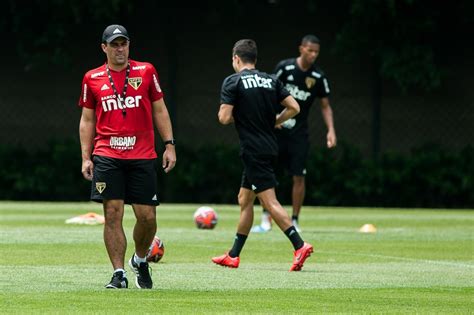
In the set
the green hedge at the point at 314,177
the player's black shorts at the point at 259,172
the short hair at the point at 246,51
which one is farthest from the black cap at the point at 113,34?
the green hedge at the point at 314,177

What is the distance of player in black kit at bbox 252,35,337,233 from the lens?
1844 cm

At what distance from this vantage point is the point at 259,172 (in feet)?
44.3

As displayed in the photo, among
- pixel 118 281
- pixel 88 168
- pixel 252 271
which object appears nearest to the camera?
pixel 118 281

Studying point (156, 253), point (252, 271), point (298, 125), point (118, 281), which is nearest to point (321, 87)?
point (298, 125)

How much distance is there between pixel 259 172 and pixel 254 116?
56cm

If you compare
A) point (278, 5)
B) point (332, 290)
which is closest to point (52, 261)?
point (332, 290)

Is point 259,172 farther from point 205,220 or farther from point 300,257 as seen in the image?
point 205,220

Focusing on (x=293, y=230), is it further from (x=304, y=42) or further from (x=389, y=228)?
(x=389, y=228)

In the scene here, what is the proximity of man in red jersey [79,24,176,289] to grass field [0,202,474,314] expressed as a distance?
46cm


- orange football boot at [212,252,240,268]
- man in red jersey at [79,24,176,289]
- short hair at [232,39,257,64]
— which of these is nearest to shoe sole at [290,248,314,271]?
orange football boot at [212,252,240,268]

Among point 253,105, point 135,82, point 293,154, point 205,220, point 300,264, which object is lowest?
point 205,220

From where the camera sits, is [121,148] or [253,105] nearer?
[121,148]

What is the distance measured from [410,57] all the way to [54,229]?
1152cm

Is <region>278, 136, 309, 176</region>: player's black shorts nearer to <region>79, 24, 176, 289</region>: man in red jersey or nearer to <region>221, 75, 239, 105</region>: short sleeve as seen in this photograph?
<region>221, 75, 239, 105</region>: short sleeve
